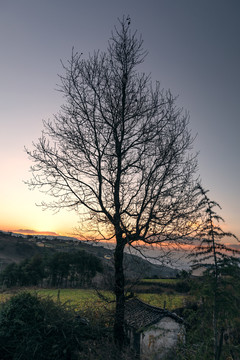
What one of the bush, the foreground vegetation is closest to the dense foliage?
the foreground vegetation

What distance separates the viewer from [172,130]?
909 cm

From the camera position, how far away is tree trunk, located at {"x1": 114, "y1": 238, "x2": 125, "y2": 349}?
7.87m

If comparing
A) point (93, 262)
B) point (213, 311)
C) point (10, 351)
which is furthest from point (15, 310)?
point (93, 262)

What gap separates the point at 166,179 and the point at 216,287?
180 inches

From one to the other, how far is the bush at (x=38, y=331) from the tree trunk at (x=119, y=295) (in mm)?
1076

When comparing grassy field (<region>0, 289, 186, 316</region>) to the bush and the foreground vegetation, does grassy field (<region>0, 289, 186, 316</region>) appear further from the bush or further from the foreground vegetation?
the bush

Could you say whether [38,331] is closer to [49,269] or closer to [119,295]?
[119,295]

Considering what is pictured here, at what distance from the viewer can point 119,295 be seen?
834 cm

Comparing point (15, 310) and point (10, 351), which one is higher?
point (15, 310)

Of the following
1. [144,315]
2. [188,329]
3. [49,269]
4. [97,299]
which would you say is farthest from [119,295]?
[49,269]

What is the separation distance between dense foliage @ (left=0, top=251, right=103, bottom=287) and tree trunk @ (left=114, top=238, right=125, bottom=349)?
2142 inches

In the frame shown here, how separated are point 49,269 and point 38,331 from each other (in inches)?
2549

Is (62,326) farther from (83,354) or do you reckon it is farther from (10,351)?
(10,351)

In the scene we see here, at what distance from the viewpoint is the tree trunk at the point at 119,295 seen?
787 centimetres
